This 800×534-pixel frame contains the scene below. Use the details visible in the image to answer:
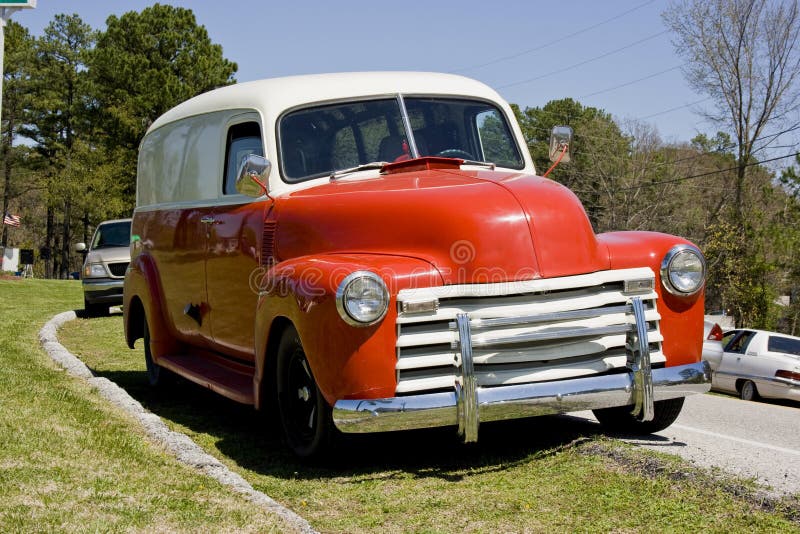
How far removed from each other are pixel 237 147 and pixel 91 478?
3.03m

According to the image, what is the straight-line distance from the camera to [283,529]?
161 inches

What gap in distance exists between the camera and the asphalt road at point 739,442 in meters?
5.27

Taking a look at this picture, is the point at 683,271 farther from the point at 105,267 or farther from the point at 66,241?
the point at 66,241

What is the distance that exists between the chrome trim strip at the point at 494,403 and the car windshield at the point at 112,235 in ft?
52.3

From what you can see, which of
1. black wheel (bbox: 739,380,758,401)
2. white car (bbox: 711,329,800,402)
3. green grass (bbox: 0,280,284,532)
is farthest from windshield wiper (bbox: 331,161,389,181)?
black wheel (bbox: 739,380,758,401)

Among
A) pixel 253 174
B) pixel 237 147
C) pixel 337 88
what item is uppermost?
pixel 337 88

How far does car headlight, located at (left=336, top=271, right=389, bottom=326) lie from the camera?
4.87 m

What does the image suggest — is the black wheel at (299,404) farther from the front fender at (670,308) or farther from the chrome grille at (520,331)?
the front fender at (670,308)

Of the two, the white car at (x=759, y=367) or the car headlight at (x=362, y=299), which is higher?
the car headlight at (x=362, y=299)

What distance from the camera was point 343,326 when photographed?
491cm

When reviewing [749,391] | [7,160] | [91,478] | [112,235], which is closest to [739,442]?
[91,478]

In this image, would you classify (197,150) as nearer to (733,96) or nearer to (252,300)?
(252,300)

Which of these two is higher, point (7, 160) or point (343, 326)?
point (7, 160)

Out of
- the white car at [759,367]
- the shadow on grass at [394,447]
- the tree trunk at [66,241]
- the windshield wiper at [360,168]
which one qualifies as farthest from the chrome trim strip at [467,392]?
the tree trunk at [66,241]
